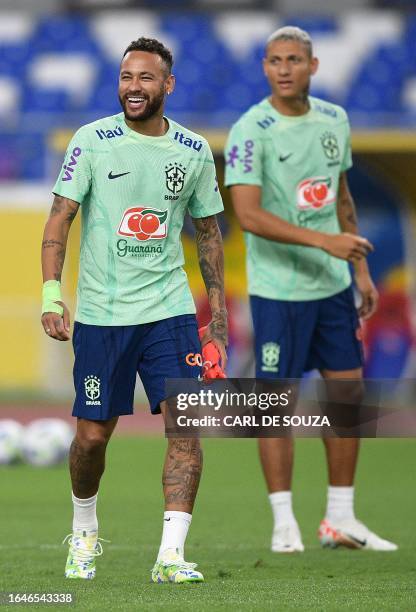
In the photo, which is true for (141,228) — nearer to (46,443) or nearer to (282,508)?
(282,508)

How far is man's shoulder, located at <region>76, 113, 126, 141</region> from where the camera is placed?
554 cm

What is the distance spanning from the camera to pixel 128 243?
5.55 m

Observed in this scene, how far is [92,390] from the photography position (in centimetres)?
554

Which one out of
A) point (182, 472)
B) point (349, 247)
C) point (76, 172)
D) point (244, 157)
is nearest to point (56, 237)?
point (76, 172)

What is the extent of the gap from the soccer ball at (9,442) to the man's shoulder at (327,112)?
5064mm

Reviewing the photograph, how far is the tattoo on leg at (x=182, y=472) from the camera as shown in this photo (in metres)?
5.44

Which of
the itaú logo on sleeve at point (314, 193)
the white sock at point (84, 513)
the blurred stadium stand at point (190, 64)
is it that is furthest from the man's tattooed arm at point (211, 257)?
the blurred stadium stand at point (190, 64)

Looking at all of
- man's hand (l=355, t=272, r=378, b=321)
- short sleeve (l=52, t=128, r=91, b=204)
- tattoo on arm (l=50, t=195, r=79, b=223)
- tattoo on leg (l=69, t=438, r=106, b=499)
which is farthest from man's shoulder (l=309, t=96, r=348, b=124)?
tattoo on leg (l=69, t=438, r=106, b=499)

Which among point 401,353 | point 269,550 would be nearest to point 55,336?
point 269,550

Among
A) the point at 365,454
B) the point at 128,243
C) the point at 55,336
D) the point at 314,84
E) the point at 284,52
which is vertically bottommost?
the point at 365,454

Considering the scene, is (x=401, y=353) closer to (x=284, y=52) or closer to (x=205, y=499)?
(x=205, y=499)

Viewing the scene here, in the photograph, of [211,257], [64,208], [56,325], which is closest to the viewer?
[56,325]

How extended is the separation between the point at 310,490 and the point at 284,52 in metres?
3.82

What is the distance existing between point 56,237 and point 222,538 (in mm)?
2568
